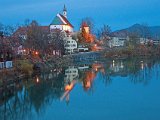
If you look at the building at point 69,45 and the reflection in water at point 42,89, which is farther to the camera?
the building at point 69,45

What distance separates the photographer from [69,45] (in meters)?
35.8

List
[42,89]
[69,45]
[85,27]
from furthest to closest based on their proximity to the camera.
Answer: [85,27], [69,45], [42,89]

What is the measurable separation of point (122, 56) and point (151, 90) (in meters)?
22.5

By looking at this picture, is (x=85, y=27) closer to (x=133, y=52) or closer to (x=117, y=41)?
(x=133, y=52)

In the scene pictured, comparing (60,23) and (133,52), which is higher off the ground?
(60,23)

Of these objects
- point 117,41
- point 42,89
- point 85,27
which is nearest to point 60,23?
point 85,27

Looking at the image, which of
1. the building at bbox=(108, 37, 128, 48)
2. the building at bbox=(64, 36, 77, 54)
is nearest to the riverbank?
the building at bbox=(64, 36, 77, 54)

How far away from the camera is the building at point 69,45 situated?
34.6 m

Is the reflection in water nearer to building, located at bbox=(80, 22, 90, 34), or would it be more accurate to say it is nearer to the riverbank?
the riverbank

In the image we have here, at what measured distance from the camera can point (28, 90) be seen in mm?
16234

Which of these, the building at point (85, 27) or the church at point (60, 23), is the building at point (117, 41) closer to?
the building at point (85, 27)

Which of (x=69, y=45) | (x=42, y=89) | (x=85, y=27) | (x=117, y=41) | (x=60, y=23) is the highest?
(x=60, y=23)

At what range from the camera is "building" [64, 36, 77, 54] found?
3458 centimetres

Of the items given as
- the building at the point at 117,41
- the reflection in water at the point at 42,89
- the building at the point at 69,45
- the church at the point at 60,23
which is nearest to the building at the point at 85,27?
the church at the point at 60,23
